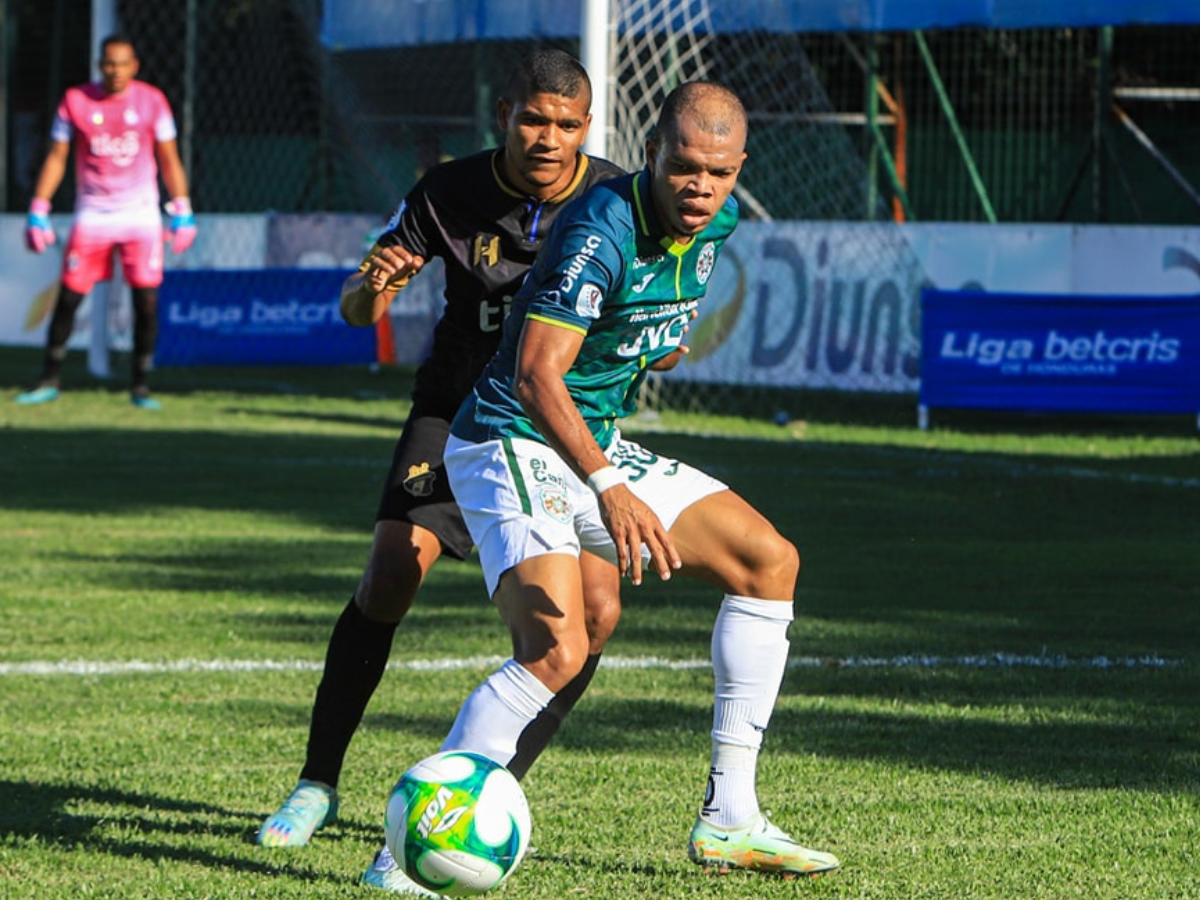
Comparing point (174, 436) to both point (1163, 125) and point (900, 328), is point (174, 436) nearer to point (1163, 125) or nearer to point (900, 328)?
point (900, 328)

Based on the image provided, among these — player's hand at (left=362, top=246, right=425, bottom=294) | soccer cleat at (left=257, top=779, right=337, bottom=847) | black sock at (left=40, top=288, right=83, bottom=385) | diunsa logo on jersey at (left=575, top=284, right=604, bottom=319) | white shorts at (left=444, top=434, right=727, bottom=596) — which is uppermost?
diunsa logo on jersey at (left=575, top=284, right=604, bottom=319)

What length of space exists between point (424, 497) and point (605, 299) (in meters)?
0.82

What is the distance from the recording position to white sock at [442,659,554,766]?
4.25m

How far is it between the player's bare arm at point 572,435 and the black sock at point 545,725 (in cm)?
58

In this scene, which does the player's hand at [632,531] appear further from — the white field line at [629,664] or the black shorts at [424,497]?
the white field line at [629,664]

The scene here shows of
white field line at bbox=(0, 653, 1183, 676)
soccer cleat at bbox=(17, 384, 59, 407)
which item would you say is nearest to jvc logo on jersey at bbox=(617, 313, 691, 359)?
white field line at bbox=(0, 653, 1183, 676)

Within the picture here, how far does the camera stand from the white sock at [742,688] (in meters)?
4.57

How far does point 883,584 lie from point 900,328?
26.2ft

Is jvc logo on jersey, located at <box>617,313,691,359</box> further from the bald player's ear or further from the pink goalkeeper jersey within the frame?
the pink goalkeeper jersey

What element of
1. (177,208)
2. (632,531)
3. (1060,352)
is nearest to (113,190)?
(177,208)

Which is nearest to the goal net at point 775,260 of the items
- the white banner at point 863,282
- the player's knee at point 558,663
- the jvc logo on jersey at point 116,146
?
the white banner at point 863,282

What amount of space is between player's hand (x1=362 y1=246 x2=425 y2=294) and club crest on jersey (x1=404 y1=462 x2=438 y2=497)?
17.2 inches

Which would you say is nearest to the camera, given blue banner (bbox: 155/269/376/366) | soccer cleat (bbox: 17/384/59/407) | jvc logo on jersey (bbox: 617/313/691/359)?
jvc logo on jersey (bbox: 617/313/691/359)

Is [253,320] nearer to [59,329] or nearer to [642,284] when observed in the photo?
[59,329]
